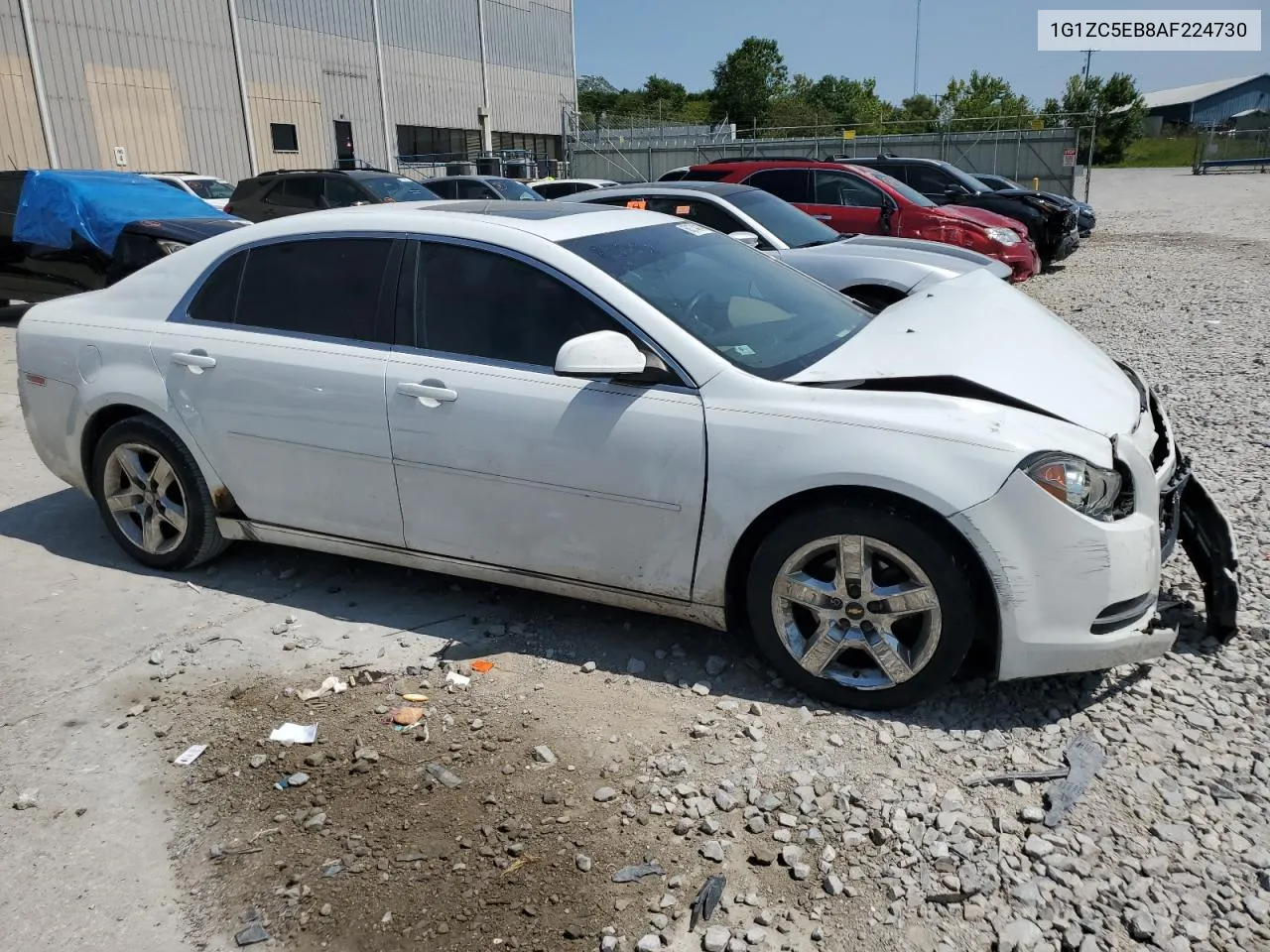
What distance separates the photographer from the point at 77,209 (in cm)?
1109

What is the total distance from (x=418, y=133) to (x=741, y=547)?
36.9 meters

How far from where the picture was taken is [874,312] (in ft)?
14.9

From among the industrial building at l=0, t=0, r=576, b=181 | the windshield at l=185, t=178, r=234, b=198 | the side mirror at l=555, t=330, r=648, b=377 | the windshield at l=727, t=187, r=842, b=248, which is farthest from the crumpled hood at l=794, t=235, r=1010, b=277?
the industrial building at l=0, t=0, r=576, b=181

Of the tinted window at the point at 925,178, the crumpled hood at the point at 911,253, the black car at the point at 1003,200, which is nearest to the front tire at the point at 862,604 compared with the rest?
the crumpled hood at the point at 911,253

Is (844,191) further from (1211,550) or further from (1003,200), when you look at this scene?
(1211,550)

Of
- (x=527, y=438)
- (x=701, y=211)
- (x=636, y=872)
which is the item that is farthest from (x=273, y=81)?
(x=636, y=872)

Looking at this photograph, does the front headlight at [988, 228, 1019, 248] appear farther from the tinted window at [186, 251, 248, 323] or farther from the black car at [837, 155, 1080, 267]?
the tinted window at [186, 251, 248, 323]

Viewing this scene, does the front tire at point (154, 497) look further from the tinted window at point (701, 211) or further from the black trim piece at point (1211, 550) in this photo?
the tinted window at point (701, 211)

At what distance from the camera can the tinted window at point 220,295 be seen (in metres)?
4.33

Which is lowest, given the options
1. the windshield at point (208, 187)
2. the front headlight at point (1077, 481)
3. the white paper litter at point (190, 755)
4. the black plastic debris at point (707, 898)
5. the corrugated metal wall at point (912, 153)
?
the black plastic debris at point (707, 898)

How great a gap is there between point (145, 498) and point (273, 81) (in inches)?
1188

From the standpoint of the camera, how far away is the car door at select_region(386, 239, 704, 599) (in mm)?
3453

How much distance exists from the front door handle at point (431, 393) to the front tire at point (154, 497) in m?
1.27

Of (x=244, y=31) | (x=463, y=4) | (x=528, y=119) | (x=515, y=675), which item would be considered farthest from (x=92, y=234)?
(x=528, y=119)
